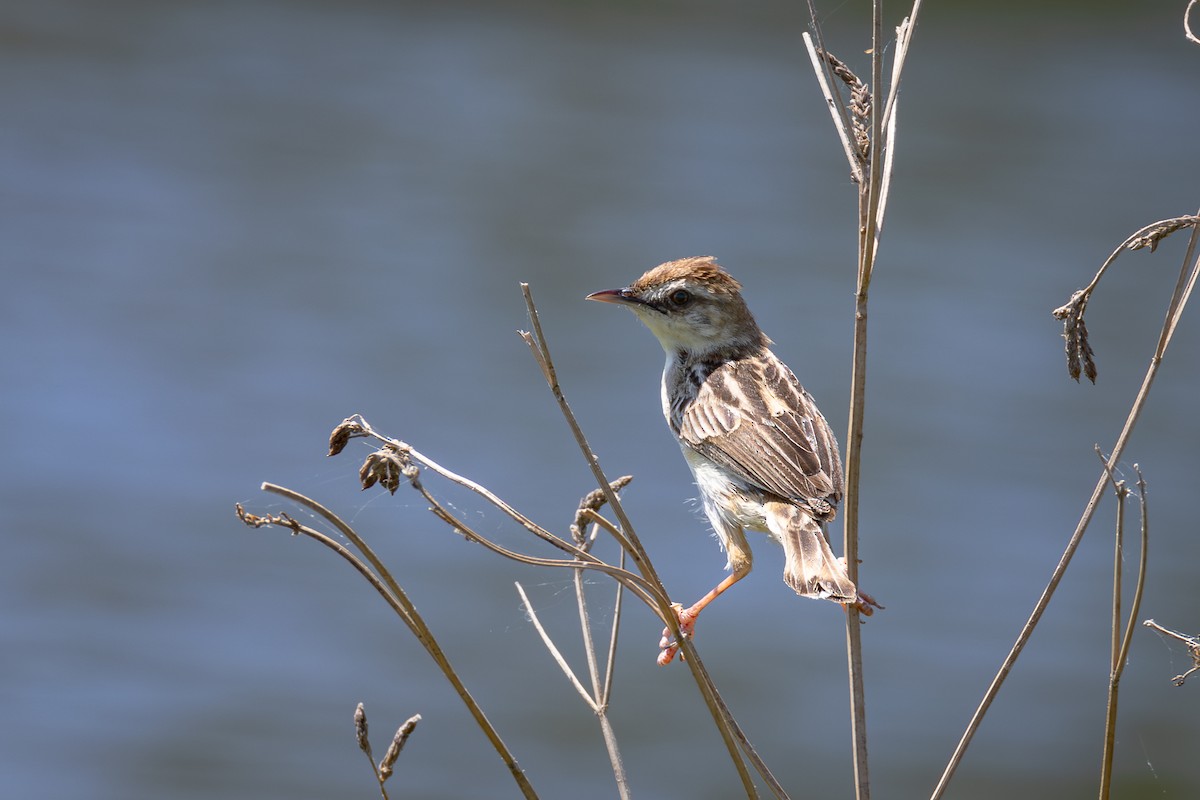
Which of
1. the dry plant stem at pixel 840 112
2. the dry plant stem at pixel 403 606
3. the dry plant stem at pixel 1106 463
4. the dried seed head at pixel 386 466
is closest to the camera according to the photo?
the dry plant stem at pixel 403 606

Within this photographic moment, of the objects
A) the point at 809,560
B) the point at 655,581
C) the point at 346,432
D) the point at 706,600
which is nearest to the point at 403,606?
the point at 346,432

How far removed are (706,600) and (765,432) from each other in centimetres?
66

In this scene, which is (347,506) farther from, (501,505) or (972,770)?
(501,505)

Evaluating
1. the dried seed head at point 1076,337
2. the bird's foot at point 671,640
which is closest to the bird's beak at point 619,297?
the bird's foot at point 671,640

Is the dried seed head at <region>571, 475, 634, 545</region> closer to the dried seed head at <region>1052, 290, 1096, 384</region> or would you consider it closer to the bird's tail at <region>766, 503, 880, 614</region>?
the bird's tail at <region>766, 503, 880, 614</region>

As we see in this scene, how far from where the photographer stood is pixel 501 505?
260cm

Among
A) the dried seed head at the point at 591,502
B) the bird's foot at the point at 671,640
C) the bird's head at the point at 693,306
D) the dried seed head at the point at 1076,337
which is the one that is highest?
the bird's head at the point at 693,306

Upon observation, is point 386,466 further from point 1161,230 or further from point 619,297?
point 619,297

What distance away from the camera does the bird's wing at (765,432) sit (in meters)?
4.32

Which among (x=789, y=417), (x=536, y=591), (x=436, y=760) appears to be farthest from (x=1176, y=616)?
(x=789, y=417)

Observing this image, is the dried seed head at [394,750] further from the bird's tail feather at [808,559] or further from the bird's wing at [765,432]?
the bird's wing at [765,432]

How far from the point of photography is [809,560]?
3.78m

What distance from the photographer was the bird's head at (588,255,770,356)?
506cm

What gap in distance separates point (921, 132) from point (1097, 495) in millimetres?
11979
